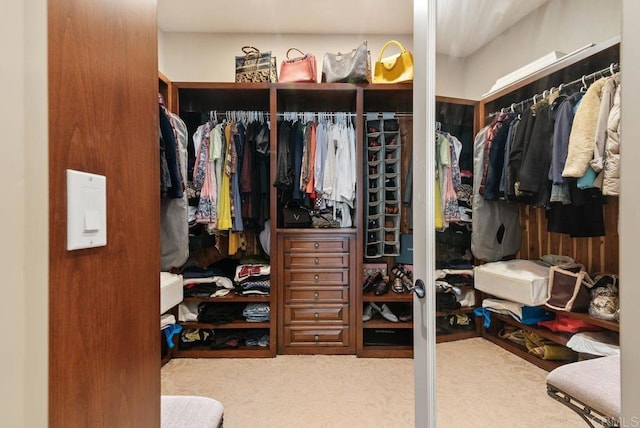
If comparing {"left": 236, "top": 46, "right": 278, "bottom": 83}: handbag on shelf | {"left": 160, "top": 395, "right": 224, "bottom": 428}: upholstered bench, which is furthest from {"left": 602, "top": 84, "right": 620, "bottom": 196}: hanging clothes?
{"left": 236, "top": 46, "right": 278, "bottom": 83}: handbag on shelf

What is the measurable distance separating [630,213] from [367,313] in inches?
89.4

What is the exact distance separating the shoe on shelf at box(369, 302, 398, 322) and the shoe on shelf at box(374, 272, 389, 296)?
13 centimetres

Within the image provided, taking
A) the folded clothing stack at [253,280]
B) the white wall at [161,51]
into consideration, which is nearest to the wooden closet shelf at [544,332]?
the folded clothing stack at [253,280]

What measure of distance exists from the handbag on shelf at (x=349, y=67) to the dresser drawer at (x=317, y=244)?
3.90 ft

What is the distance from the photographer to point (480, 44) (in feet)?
3.25

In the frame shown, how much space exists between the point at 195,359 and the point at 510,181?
2405mm

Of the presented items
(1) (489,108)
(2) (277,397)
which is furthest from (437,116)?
(2) (277,397)

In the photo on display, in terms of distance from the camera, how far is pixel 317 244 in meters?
2.43

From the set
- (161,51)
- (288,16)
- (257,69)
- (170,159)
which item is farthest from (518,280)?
(161,51)

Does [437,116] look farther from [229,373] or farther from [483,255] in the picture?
[229,373]

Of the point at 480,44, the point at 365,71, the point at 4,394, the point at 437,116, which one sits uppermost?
the point at 365,71

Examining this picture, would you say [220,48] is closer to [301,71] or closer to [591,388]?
[301,71]

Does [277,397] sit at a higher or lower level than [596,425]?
lower

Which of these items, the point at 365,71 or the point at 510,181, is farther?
the point at 365,71
